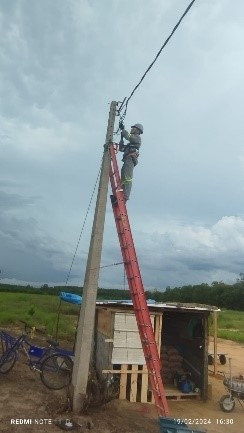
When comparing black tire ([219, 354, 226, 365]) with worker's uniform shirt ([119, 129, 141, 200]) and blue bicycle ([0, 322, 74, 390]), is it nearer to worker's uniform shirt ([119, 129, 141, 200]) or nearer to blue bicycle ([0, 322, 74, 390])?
blue bicycle ([0, 322, 74, 390])

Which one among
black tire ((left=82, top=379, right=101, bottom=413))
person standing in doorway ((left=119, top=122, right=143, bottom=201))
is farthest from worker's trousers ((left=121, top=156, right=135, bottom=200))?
black tire ((left=82, top=379, right=101, bottom=413))

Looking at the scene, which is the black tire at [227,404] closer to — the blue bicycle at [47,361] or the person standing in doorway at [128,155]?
the blue bicycle at [47,361]

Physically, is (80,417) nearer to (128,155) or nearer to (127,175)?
(127,175)

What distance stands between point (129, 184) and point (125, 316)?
421cm

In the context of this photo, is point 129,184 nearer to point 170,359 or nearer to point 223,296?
point 170,359

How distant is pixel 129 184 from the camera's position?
9.52 metres

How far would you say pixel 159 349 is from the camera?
1191cm

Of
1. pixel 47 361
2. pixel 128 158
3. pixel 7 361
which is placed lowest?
pixel 7 361

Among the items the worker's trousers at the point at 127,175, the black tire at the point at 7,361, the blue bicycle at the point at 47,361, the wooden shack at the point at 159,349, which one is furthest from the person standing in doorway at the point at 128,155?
the black tire at the point at 7,361

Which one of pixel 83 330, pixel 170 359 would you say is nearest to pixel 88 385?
pixel 83 330

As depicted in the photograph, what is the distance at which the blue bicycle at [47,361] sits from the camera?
10.6m

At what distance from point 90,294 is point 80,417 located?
2507 millimetres

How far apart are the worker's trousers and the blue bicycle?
470cm

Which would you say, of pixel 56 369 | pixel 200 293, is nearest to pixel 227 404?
pixel 56 369
